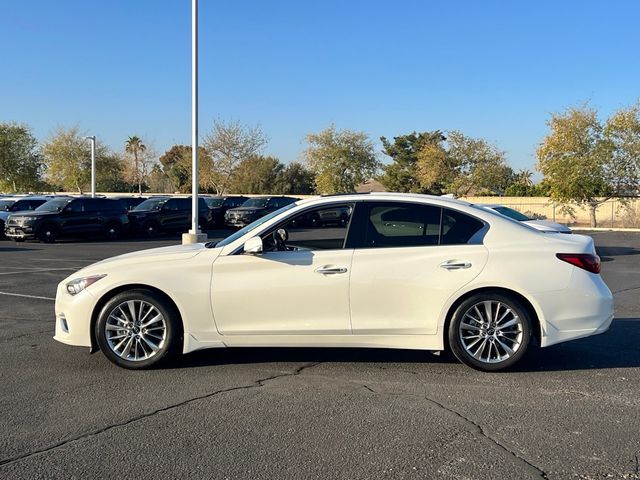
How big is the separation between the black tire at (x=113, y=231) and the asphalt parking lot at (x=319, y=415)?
59.8 feet

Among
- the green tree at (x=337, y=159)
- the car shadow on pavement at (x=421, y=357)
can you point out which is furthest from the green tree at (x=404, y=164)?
the car shadow on pavement at (x=421, y=357)

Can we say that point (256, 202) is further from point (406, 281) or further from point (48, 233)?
point (406, 281)

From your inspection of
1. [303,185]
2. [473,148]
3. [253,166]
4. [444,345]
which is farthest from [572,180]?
[303,185]

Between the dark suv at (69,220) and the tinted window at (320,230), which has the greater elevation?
the tinted window at (320,230)

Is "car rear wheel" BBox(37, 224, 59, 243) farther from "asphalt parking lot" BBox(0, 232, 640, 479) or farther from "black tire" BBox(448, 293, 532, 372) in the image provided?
"black tire" BBox(448, 293, 532, 372)

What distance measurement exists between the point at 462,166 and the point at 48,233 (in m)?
35.3

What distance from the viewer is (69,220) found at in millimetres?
23562

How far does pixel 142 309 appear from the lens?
5.86m

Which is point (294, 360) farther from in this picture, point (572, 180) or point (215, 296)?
point (572, 180)

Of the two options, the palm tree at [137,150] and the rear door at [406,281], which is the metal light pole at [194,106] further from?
the palm tree at [137,150]

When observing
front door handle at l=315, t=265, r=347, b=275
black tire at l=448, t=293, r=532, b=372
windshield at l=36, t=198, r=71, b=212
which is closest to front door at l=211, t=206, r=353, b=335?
front door handle at l=315, t=265, r=347, b=275

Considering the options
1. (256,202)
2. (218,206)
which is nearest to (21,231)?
(218,206)

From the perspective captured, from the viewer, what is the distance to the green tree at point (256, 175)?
→ 51.8 metres

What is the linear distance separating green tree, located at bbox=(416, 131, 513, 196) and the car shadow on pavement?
43833 millimetres
